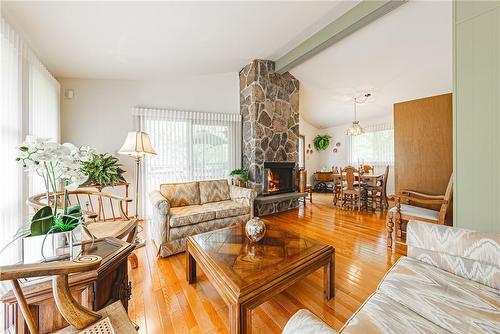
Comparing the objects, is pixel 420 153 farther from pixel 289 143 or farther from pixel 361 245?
pixel 289 143

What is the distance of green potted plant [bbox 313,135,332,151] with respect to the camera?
721 centimetres

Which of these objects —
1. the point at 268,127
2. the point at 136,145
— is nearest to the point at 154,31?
the point at 136,145

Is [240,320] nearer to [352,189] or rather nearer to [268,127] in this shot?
[268,127]

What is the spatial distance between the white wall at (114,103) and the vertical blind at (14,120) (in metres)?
1.11

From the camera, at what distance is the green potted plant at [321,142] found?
7.21 metres

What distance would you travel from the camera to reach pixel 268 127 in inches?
173

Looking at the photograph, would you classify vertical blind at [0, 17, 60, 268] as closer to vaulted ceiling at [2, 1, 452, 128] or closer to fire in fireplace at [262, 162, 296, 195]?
vaulted ceiling at [2, 1, 452, 128]

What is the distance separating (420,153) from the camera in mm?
2842

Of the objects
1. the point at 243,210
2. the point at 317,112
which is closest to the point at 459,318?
the point at 243,210

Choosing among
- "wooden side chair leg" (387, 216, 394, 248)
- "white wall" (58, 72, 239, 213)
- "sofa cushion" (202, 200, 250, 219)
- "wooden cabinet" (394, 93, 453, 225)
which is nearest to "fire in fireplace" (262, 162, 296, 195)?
"sofa cushion" (202, 200, 250, 219)

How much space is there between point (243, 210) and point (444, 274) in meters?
2.24

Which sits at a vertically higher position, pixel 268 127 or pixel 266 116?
pixel 266 116

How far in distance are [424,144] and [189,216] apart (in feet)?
11.2

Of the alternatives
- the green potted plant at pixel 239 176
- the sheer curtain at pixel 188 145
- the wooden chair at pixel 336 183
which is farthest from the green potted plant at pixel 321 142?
the green potted plant at pixel 239 176
